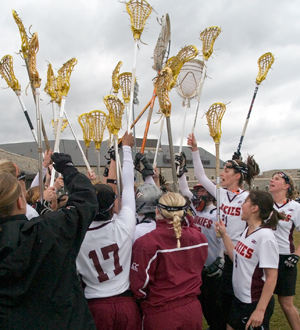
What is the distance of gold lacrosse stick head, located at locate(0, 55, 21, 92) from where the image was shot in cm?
316

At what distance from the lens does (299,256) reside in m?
3.52

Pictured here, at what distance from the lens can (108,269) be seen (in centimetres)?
216

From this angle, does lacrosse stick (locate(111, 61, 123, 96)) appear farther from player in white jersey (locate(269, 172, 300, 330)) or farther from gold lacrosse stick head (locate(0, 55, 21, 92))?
player in white jersey (locate(269, 172, 300, 330))

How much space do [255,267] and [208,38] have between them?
318 centimetres

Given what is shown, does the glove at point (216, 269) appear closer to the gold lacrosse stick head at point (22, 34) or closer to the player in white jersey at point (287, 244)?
the player in white jersey at point (287, 244)

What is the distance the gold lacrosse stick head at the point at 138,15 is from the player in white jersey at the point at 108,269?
7.35 ft

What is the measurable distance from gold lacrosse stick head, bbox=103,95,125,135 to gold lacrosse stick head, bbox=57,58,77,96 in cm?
45

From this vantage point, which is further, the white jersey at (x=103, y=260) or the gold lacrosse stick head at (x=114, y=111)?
the gold lacrosse stick head at (x=114, y=111)

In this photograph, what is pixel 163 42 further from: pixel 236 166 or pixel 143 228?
pixel 143 228

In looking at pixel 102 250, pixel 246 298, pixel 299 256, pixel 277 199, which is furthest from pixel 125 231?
pixel 277 199

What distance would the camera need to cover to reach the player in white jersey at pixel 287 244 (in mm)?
3439

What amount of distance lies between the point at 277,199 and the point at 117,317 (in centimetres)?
301

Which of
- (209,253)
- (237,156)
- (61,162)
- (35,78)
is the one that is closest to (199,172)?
(237,156)

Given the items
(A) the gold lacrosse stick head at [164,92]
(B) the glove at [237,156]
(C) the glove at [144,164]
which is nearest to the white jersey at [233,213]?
(B) the glove at [237,156]
